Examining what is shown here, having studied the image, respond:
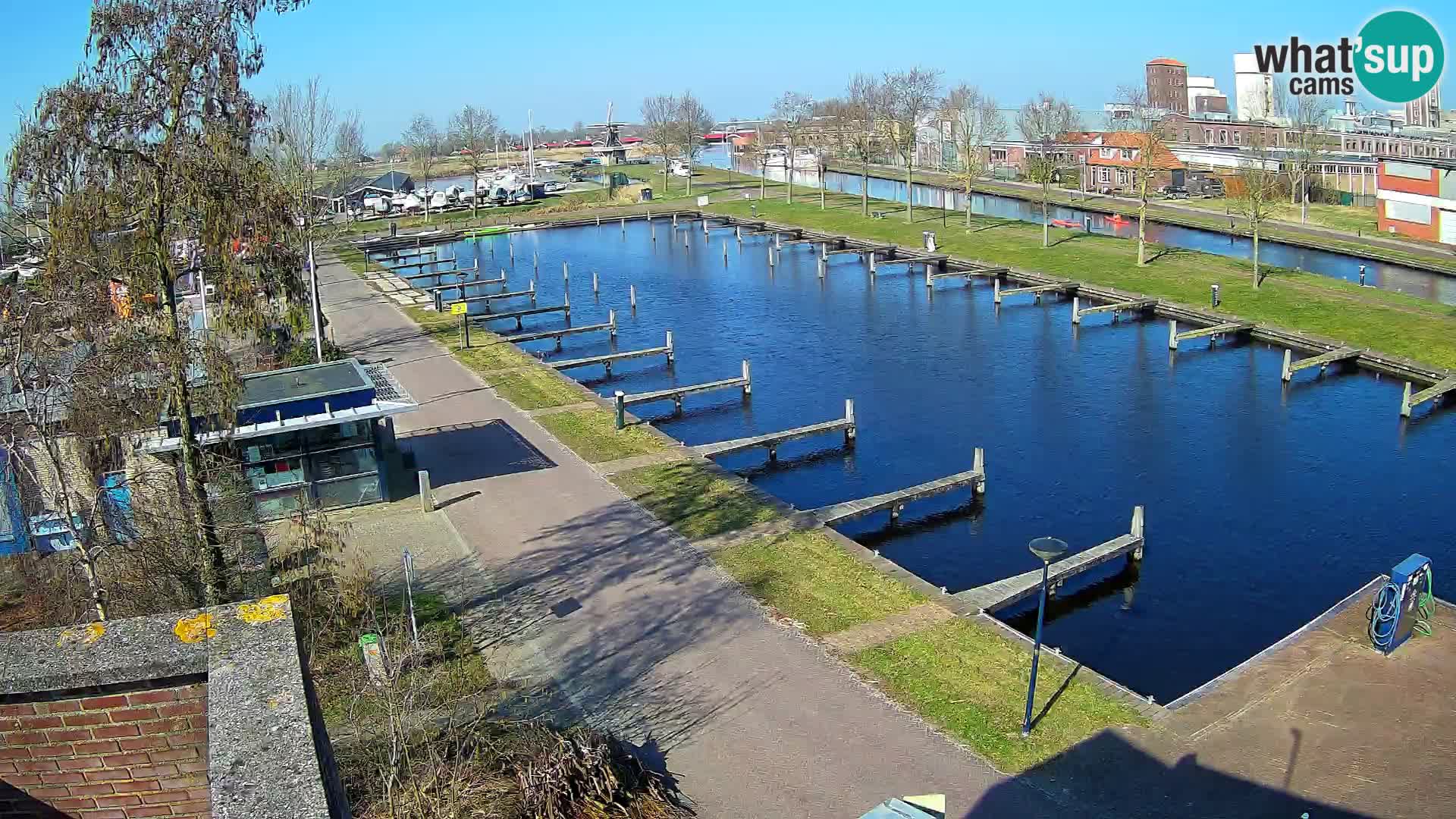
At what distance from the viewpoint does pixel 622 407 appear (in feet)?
106

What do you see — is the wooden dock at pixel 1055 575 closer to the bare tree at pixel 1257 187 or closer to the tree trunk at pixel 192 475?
the tree trunk at pixel 192 475

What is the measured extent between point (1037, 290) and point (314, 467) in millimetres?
36309

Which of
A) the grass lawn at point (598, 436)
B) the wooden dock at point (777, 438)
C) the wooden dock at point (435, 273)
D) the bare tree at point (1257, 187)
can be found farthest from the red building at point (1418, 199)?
the wooden dock at point (435, 273)

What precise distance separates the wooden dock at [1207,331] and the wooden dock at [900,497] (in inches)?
643

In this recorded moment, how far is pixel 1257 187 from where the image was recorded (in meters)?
58.8

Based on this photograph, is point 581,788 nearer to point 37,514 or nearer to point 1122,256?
point 37,514

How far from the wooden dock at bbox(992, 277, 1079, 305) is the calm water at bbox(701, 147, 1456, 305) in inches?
440

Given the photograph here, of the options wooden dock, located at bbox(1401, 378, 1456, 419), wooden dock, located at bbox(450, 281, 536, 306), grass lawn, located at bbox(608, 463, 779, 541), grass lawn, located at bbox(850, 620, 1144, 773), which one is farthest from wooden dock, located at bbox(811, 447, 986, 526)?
wooden dock, located at bbox(450, 281, 536, 306)

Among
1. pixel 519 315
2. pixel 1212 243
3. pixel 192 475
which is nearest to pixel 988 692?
pixel 192 475

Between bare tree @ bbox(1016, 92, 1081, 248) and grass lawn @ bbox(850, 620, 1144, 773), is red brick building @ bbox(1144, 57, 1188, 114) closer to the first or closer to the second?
bare tree @ bbox(1016, 92, 1081, 248)

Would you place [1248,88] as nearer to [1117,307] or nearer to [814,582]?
[1117,307]

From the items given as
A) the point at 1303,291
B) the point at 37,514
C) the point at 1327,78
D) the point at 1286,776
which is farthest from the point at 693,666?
the point at 1327,78

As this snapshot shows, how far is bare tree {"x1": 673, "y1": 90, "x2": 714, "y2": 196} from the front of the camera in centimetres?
11469

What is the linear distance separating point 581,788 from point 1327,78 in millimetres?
94834
